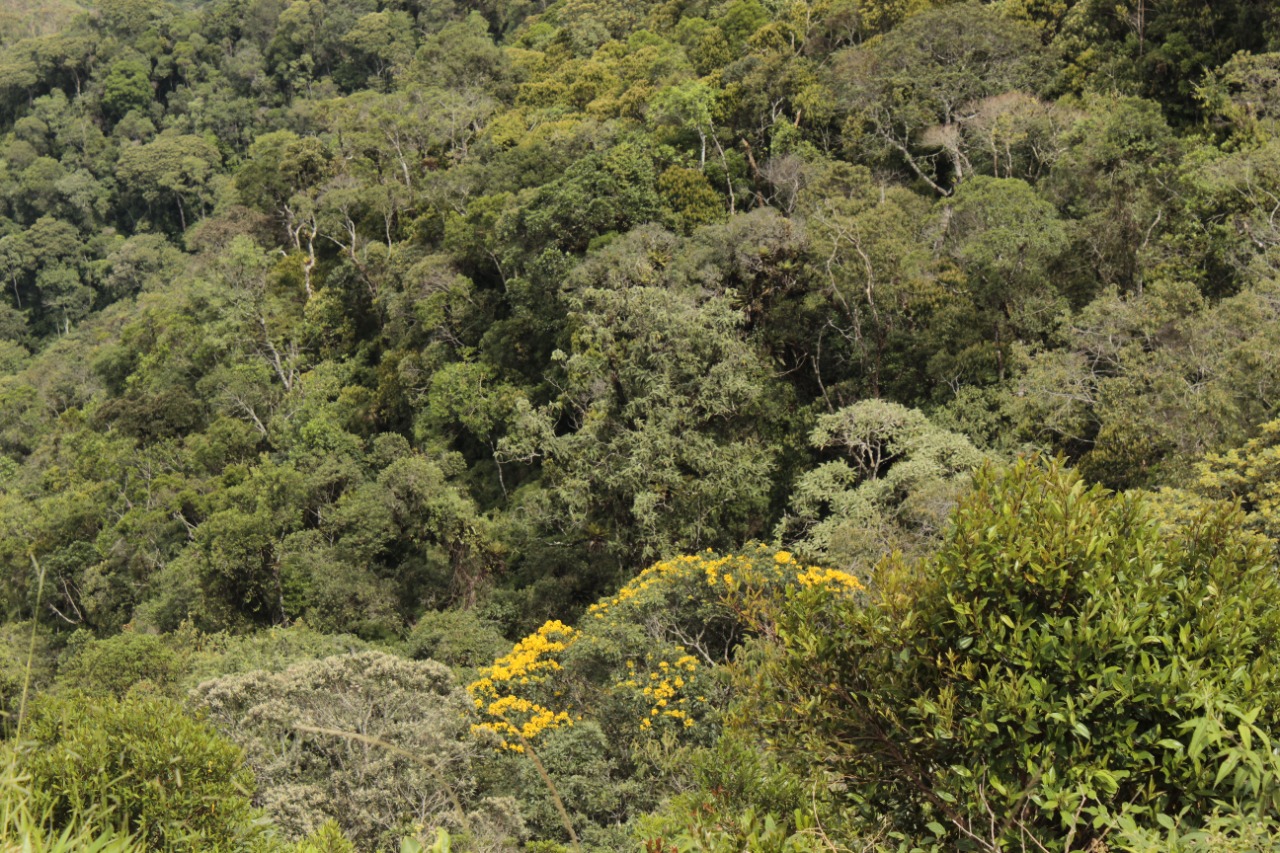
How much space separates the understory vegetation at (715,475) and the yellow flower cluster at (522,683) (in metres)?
0.13

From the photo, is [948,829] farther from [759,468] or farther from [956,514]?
[759,468]

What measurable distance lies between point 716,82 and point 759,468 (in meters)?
14.8

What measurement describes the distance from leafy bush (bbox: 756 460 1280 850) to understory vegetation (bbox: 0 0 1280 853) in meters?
0.02

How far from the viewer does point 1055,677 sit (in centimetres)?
389

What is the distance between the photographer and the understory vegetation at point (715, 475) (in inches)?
155

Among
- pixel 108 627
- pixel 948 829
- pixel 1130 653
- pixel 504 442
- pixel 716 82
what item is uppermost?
pixel 1130 653

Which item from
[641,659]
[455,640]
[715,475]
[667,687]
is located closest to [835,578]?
[667,687]

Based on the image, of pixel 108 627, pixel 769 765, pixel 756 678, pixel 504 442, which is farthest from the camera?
pixel 108 627

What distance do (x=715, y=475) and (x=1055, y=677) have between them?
11.5 m

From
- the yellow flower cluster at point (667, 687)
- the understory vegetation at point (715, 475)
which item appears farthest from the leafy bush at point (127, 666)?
the yellow flower cluster at point (667, 687)

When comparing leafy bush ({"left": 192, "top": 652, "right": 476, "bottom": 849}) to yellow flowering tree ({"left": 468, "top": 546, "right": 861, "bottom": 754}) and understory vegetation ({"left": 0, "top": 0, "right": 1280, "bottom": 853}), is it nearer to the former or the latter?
understory vegetation ({"left": 0, "top": 0, "right": 1280, "bottom": 853})

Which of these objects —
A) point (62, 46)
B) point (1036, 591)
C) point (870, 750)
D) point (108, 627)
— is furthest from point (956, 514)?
point (62, 46)

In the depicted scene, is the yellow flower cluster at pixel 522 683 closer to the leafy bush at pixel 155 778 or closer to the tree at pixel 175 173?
the leafy bush at pixel 155 778

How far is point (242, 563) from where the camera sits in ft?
65.0
